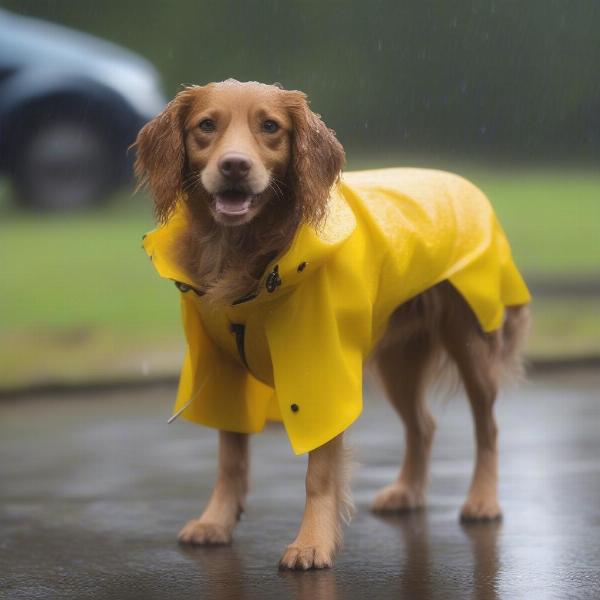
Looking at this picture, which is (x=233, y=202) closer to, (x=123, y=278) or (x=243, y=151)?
(x=243, y=151)

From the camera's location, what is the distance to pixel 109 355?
10.5m

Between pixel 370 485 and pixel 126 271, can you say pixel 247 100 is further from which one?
pixel 126 271

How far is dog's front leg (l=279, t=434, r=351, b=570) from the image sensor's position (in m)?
4.95

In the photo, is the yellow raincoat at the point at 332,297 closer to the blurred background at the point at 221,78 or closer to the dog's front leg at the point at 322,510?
the dog's front leg at the point at 322,510

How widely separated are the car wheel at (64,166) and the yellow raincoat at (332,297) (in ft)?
16.7

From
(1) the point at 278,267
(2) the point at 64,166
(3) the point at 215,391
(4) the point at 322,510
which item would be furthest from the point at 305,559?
(2) the point at 64,166

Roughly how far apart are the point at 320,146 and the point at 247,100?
0.95ft

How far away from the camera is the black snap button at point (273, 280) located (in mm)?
4934

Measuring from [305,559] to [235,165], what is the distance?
1.30 m

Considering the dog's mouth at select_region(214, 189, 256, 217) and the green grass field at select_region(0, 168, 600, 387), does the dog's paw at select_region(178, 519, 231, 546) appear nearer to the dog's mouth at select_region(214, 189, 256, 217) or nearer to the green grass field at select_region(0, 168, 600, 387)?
the dog's mouth at select_region(214, 189, 256, 217)

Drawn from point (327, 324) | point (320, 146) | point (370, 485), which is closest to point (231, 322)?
point (327, 324)

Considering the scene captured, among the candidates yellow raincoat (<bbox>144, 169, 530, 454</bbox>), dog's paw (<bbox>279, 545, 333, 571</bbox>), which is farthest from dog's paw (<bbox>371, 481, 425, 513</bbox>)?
dog's paw (<bbox>279, 545, 333, 571</bbox>)

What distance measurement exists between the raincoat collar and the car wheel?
18.5ft

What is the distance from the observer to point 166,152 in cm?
502
